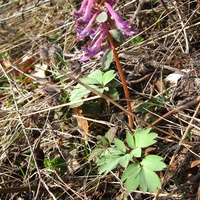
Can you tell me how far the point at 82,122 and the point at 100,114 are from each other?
0.16 metres

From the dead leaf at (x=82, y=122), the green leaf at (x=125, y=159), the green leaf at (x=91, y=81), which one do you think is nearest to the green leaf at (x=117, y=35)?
the green leaf at (x=91, y=81)

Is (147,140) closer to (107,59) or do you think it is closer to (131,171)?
(131,171)

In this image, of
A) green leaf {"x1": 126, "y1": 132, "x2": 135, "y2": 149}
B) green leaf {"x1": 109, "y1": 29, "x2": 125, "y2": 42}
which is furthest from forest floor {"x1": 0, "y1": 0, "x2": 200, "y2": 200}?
green leaf {"x1": 109, "y1": 29, "x2": 125, "y2": 42}

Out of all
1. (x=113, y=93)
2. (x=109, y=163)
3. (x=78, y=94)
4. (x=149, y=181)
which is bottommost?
(x=149, y=181)

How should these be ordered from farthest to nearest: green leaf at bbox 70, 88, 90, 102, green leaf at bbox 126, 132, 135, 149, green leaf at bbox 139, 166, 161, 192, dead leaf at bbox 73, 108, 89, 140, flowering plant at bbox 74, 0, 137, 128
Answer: dead leaf at bbox 73, 108, 89, 140 → green leaf at bbox 70, 88, 90, 102 → green leaf at bbox 126, 132, 135, 149 → flowering plant at bbox 74, 0, 137, 128 → green leaf at bbox 139, 166, 161, 192

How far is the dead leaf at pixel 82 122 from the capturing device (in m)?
2.53

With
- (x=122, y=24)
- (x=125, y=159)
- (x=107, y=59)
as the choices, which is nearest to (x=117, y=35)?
(x=122, y=24)

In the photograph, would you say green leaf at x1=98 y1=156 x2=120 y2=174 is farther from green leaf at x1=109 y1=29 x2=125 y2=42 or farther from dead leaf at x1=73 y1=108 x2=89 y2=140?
green leaf at x1=109 y1=29 x2=125 y2=42

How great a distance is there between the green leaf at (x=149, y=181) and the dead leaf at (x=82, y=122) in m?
0.75

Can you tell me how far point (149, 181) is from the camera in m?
1.79

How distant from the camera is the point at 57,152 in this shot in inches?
102

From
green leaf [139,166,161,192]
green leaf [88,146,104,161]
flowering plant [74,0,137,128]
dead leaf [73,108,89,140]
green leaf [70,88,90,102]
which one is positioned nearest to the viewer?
green leaf [139,166,161,192]

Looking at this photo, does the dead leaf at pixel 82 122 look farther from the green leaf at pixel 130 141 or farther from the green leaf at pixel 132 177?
the green leaf at pixel 132 177

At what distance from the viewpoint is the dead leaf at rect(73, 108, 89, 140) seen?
2525 millimetres
